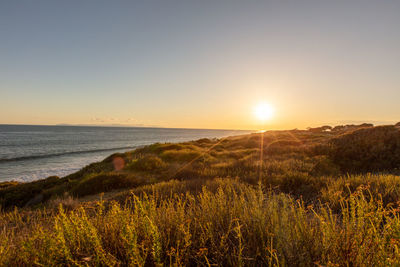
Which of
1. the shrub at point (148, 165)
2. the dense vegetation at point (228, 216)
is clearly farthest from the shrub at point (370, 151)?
the shrub at point (148, 165)

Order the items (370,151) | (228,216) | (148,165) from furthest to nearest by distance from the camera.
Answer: (148,165) < (370,151) < (228,216)

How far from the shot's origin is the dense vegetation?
2029 millimetres

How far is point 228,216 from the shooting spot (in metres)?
2.99

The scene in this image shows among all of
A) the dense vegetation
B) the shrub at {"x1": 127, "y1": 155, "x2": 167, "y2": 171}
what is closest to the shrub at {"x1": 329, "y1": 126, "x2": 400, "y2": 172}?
the dense vegetation

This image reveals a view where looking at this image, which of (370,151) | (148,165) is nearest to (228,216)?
(148,165)

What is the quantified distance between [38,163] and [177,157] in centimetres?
2492

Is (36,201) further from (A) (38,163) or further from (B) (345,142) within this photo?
(A) (38,163)

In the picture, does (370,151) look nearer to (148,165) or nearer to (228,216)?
(228,216)

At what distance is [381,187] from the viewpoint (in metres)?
4.97

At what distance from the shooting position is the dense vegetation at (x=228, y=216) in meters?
2.03

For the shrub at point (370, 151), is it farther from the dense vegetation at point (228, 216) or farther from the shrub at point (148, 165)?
the shrub at point (148, 165)

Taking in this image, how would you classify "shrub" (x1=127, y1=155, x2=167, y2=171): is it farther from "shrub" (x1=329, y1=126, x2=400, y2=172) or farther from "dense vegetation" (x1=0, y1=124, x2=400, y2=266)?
"shrub" (x1=329, y1=126, x2=400, y2=172)

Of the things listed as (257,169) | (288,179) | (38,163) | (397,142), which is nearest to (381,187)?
Result: (288,179)

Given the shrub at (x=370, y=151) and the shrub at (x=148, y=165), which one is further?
the shrub at (x=148, y=165)
